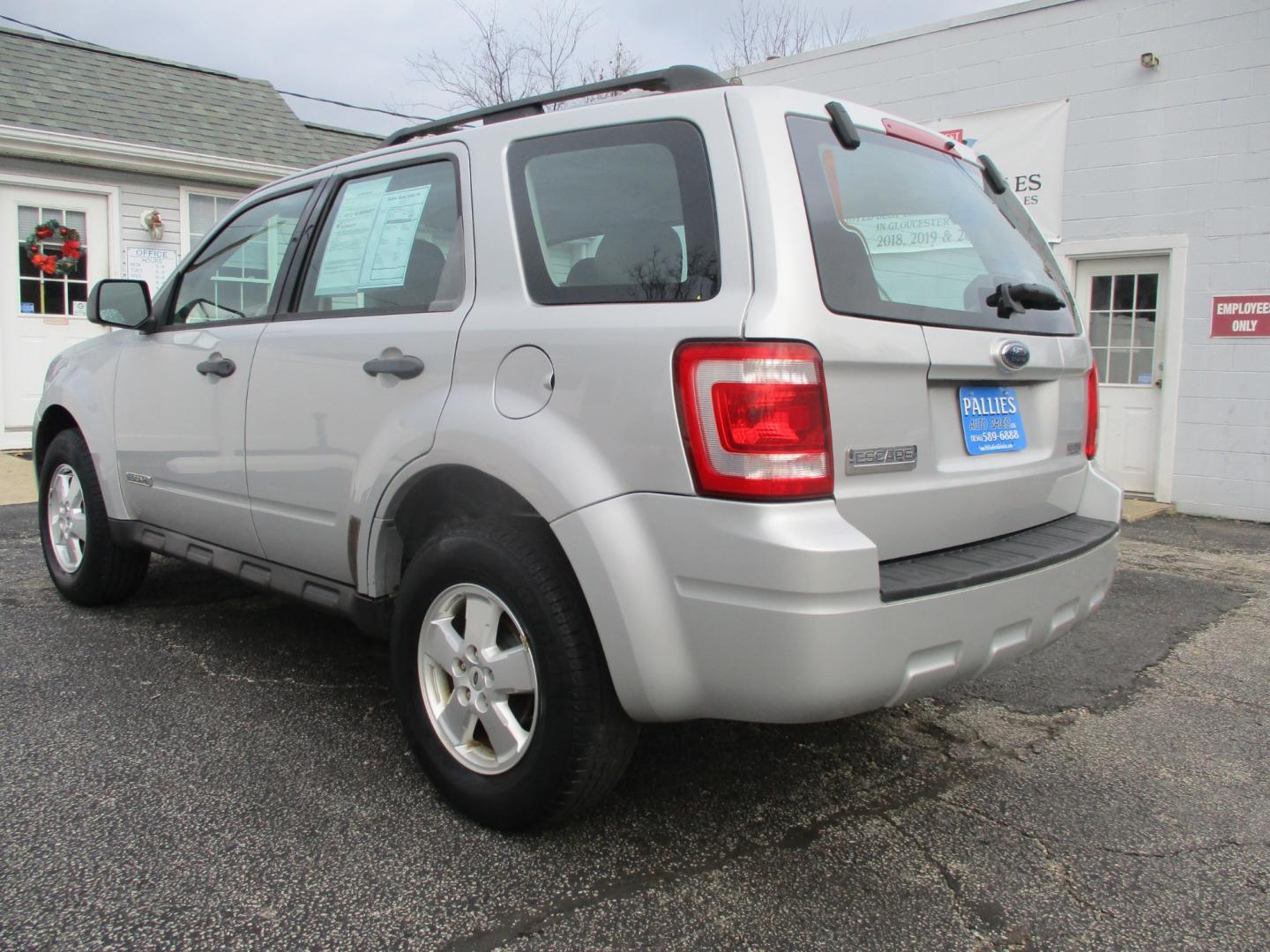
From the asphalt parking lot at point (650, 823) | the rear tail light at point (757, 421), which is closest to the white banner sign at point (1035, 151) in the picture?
the asphalt parking lot at point (650, 823)

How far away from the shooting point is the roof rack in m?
2.45

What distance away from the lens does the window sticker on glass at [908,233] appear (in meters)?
2.32

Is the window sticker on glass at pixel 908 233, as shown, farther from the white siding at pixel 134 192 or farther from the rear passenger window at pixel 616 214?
the white siding at pixel 134 192

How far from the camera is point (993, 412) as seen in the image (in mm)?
2518

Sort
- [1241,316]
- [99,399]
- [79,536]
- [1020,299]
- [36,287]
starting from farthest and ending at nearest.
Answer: [36,287] < [1241,316] < [79,536] < [99,399] < [1020,299]

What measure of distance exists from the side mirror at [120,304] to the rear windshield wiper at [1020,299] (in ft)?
10.1

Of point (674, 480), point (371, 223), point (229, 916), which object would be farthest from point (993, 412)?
point (229, 916)

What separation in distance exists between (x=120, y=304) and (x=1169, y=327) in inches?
304

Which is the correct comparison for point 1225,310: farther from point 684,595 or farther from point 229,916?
point 229,916

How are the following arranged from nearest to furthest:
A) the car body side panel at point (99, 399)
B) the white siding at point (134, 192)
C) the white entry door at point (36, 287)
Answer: the car body side panel at point (99, 399) < the white entry door at point (36, 287) < the white siding at point (134, 192)

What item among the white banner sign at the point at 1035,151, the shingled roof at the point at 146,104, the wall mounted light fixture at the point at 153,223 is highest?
the shingled roof at the point at 146,104

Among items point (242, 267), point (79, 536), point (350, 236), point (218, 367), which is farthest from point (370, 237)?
point (79, 536)

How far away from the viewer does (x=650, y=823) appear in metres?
A: 2.54

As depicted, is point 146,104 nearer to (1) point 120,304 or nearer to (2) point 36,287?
(2) point 36,287
